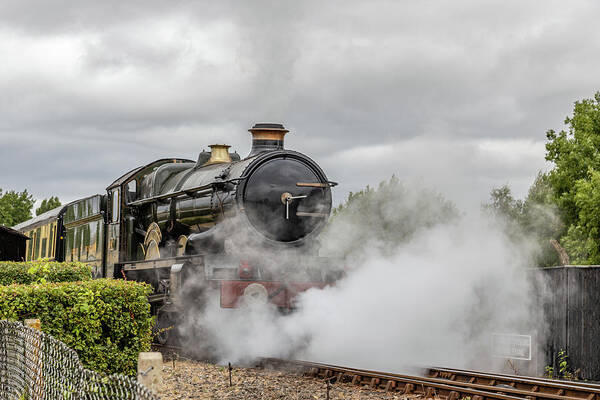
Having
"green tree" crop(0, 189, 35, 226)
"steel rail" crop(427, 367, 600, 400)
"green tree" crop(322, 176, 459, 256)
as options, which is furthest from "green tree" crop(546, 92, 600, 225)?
"green tree" crop(0, 189, 35, 226)

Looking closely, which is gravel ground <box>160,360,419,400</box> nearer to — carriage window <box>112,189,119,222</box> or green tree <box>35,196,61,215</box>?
carriage window <box>112,189,119,222</box>

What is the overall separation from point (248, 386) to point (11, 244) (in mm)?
22164

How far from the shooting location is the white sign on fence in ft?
36.6

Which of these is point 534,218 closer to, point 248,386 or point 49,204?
point 248,386

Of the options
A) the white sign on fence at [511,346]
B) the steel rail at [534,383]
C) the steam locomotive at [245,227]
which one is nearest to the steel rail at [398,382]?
the steel rail at [534,383]

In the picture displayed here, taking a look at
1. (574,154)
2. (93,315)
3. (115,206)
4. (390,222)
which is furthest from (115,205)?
(574,154)

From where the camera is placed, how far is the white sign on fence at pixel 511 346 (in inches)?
439

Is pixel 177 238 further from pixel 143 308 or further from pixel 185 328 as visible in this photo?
pixel 143 308

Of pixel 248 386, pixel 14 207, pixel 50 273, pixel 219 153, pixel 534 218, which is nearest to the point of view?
pixel 248 386

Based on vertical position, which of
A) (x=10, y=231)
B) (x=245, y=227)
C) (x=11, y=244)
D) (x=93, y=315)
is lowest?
(x=93, y=315)

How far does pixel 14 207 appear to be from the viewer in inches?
2864

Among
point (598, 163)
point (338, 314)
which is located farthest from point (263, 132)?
point (598, 163)

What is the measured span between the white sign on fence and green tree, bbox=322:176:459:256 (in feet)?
7.18

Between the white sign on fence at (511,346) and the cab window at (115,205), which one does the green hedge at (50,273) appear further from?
the white sign on fence at (511,346)
